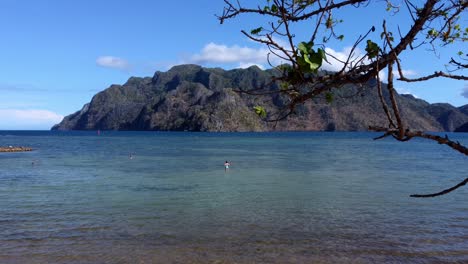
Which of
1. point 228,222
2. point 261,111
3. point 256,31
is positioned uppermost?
point 256,31

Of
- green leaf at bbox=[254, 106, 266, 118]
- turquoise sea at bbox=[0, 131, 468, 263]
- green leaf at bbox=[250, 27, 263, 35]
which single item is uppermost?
green leaf at bbox=[250, 27, 263, 35]

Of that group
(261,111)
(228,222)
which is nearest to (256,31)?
(261,111)

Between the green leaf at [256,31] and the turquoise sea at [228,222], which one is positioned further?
the turquoise sea at [228,222]

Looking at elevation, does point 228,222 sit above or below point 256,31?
below

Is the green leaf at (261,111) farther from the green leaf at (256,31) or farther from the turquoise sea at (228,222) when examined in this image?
the turquoise sea at (228,222)

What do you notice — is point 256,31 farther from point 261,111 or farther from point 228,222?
point 228,222

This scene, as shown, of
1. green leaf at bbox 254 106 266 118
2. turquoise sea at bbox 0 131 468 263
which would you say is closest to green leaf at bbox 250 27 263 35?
green leaf at bbox 254 106 266 118

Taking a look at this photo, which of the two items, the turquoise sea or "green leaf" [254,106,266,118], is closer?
"green leaf" [254,106,266,118]

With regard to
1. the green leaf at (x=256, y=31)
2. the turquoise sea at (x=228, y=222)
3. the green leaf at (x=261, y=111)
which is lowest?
the turquoise sea at (x=228, y=222)

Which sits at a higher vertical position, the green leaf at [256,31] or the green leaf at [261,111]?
the green leaf at [256,31]

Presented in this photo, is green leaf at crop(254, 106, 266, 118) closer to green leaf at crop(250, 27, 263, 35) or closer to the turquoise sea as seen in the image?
green leaf at crop(250, 27, 263, 35)

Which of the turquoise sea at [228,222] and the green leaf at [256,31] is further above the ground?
the green leaf at [256,31]

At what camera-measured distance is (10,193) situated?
87.9 feet

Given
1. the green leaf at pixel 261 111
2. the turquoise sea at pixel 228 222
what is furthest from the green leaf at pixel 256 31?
the turquoise sea at pixel 228 222
